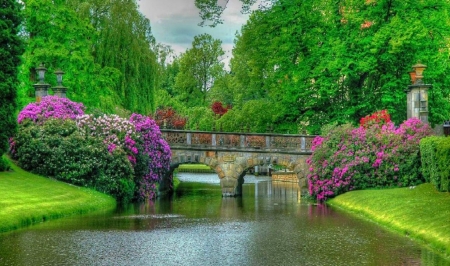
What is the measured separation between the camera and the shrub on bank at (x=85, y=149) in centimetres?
3625

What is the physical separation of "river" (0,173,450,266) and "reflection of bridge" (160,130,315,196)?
12.7m

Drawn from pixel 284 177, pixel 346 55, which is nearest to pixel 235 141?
pixel 346 55

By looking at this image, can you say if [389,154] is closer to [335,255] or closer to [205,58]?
[335,255]

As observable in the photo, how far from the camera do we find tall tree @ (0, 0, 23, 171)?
3183cm

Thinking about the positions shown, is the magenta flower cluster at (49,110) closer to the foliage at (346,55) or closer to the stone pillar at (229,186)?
the stone pillar at (229,186)

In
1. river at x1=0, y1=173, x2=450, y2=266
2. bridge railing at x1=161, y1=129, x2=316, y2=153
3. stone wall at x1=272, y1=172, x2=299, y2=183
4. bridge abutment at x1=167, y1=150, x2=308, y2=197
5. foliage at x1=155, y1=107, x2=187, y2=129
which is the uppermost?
foliage at x1=155, y1=107, x2=187, y2=129

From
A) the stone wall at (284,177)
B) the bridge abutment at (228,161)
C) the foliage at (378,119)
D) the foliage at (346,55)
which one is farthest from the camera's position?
the stone wall at (284,177)

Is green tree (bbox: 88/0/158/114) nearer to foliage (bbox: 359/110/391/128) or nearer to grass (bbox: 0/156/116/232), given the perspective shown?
grass (bbox: 0/156/116/232)

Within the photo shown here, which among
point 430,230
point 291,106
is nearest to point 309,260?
point 430,230

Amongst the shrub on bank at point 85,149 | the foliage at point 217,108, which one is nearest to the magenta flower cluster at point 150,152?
the shrub on bank at point 85,149

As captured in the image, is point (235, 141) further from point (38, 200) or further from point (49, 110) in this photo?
point (38, 200)

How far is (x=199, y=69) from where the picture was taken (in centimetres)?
9181

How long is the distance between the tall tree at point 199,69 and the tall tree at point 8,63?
5822cm

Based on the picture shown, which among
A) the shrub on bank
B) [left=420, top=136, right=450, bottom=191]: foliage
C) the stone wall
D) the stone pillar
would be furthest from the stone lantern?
the stone wall
